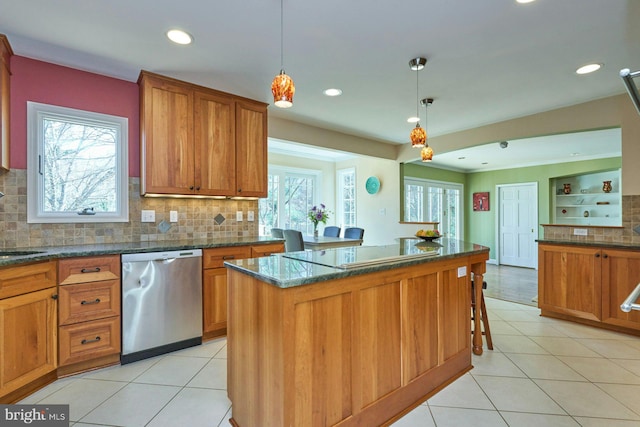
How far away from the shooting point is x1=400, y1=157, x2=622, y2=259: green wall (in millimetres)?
6141

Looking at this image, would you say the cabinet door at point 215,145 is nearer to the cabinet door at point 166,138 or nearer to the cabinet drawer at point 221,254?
the cabinet door at point 166,138

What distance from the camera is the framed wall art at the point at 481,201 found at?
756 centimetres

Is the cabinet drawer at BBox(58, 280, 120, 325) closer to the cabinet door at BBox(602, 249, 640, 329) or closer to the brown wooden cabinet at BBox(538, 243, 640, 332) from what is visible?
the brown wooden cabinet at BBox(538, 243, 640, 332)

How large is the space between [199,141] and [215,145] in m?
0.16

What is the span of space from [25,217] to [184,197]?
3.86ft

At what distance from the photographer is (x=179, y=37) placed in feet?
7.16

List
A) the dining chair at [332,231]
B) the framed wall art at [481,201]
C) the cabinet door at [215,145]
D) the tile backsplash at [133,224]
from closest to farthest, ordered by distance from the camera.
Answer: the tile backsplash at [133,224], the cabinet door at [215,145], the dining chair at [332,231], the framed wall art at [481,201]

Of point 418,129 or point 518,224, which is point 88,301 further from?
point 518,224

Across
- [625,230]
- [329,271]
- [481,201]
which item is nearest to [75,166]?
[329,271]

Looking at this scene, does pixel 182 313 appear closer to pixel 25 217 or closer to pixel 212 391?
pixel 212 391

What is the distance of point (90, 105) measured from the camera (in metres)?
2.67

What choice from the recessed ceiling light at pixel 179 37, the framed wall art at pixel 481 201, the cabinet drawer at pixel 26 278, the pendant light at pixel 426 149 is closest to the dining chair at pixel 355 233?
the pendant light at pixel 426 149

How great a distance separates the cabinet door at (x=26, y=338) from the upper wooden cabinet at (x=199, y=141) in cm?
112

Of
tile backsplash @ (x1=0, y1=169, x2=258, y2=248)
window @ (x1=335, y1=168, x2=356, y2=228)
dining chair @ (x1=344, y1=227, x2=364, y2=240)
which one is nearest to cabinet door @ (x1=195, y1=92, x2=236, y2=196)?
tile backsplash @ (x1=0, y1=169, x2=258, y2=248)
